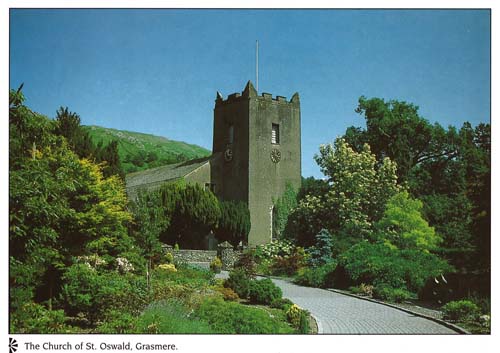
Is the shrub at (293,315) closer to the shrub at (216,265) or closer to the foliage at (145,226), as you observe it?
the foliage at (145,226)

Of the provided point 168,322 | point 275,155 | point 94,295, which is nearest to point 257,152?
point 275,155

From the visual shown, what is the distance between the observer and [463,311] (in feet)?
40.7

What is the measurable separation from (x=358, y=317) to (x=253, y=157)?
71.9 ft

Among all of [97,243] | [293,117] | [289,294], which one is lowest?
[289,294]

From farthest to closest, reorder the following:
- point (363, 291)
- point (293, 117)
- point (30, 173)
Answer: point (293, 117) < point (363, 291) < point (30, 173)

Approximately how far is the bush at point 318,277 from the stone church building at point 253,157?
38.6 ft

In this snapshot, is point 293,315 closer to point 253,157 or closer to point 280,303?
point 280,303

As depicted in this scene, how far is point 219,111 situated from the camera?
119 ft

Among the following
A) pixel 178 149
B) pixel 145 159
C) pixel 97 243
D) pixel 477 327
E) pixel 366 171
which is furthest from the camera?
pixel 178 149
